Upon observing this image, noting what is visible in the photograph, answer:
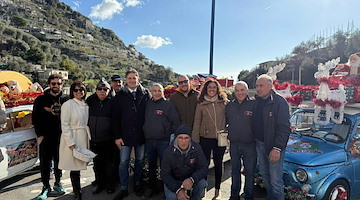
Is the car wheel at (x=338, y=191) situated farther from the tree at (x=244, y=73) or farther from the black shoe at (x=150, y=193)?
the tree at (x=244, y=73)

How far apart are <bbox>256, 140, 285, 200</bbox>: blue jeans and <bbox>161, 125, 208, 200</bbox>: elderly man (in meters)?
0.82

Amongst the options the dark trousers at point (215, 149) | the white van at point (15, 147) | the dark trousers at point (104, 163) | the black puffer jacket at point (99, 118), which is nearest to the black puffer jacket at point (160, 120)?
the dark trousers at point (215, 149)

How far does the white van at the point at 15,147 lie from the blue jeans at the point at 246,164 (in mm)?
3540

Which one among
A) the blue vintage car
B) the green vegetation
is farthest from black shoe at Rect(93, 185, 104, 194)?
the green vegetation

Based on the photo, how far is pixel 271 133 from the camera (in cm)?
289

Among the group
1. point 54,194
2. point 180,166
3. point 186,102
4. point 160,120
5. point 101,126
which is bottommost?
point 54,194

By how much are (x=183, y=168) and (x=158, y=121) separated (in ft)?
2.80

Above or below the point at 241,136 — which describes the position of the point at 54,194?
below

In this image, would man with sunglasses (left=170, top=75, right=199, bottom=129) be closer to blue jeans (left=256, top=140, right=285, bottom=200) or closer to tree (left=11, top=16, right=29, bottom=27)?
blue jeans (left=256, top=140, right=285, bottom=200)

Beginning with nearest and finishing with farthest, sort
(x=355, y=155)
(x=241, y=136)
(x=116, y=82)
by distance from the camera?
1. (x=241, y=136)
2. (x=355, y=155)
3. (x=116, y=82)

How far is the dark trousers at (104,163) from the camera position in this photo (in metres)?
3.71

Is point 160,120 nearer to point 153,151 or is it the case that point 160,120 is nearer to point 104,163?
point 153,151

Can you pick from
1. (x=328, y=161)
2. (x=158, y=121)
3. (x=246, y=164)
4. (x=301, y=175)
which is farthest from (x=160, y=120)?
(x=328, y=161)

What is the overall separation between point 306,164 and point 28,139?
4.46 meters
